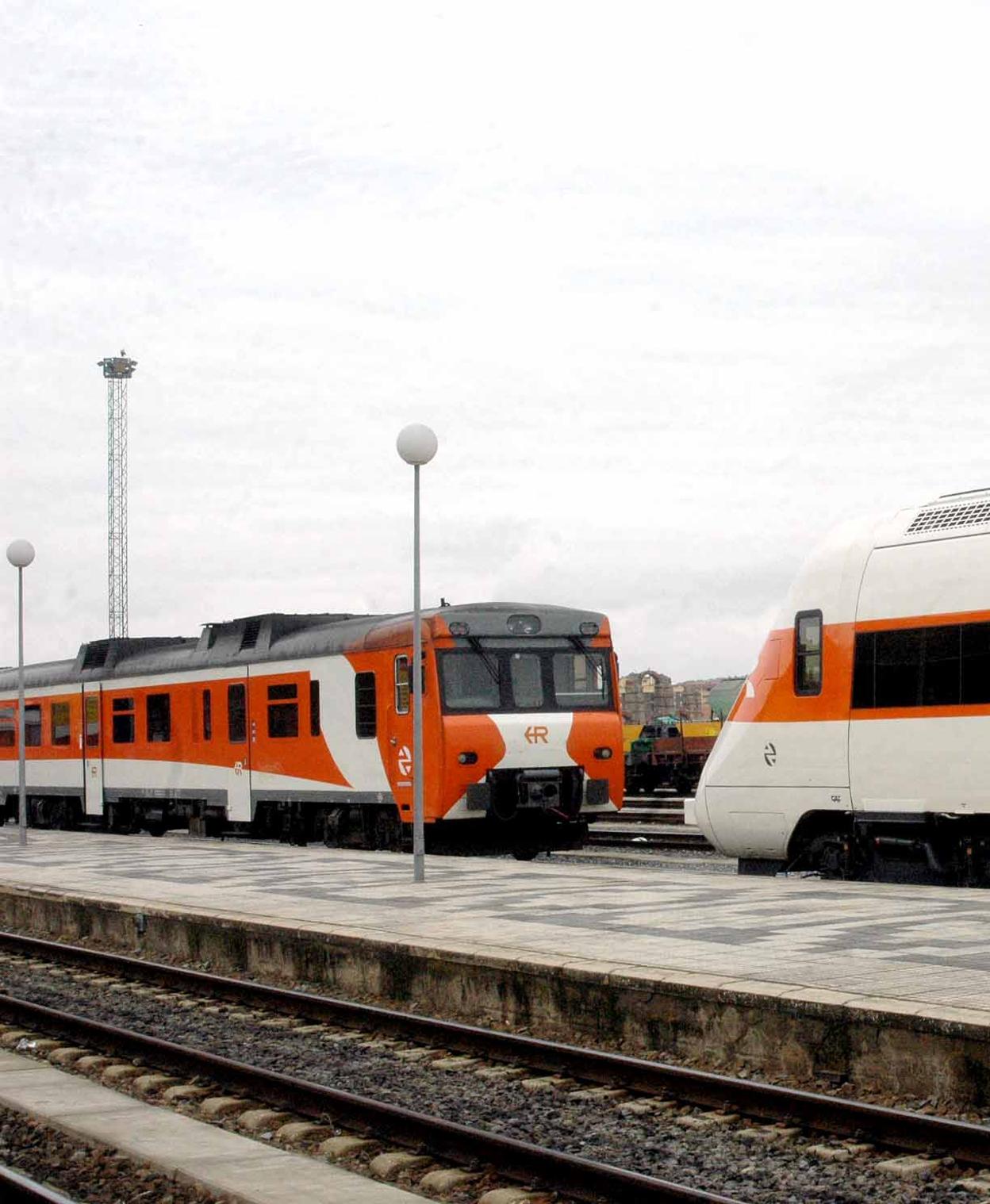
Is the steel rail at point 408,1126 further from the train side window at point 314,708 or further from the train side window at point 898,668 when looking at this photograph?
the train side window at point 314,708

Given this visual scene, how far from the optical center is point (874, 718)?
53.4ft

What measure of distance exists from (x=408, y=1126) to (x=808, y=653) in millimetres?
9636

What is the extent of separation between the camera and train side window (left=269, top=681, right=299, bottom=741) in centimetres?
2483

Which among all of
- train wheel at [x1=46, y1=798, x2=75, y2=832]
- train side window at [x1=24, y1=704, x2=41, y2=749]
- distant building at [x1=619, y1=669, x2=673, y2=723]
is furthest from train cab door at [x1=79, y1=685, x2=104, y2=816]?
distant building at [x1=619, y1=669, x2=673, y2=723]

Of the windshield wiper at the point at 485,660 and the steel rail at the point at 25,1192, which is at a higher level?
the windshield wiper at the point at 485,660

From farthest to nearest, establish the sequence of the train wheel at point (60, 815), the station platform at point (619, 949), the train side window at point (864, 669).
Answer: the train wheel at point (60, 815)
the train side window at point (864, 669)
the station platform at point (619, 949)

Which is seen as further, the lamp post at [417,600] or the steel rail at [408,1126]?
the lamp post at [417,600]

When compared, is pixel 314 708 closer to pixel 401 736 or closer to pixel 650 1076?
pixel 401 736

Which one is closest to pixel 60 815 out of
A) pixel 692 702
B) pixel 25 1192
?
pixel 25 1192

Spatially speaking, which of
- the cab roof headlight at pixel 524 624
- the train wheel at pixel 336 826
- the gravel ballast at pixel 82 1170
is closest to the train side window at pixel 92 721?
the train wheel at pixel 336 826

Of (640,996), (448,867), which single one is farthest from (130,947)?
(640,996)

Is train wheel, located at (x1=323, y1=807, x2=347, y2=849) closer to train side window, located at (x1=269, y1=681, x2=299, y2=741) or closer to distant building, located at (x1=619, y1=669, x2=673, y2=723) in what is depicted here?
train side window, located at (x1=269, y1=681, x2=299, y2=741)

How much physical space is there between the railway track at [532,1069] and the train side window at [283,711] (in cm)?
1178

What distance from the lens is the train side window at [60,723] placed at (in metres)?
33.2
